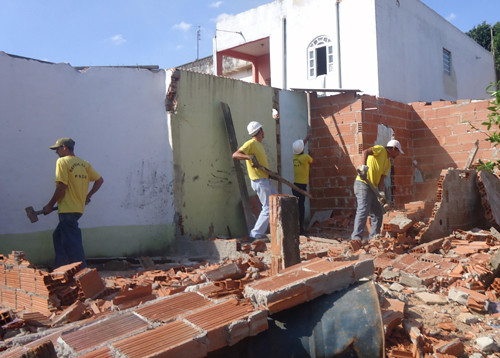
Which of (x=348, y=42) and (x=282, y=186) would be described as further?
(x=348, y=42)

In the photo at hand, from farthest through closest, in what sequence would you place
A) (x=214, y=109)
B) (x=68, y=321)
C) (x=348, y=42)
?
(x=348, y=42), (x=214, y=109), (x=68, y=321)

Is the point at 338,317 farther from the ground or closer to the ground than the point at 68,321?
farther from the ground

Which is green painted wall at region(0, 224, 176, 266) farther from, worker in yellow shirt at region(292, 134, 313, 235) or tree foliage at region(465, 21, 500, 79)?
tree foliage at region(465, 21, 500, 79)

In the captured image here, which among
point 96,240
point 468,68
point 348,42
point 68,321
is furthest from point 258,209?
point 468,68

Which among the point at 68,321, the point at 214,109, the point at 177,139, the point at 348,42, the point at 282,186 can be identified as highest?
the point at 348,42

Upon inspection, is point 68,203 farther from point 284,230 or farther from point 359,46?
point 359,46

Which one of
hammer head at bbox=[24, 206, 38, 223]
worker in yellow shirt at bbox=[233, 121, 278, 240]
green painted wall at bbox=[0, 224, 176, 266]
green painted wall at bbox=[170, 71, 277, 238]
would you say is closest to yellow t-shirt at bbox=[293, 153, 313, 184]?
green painted wall at bbox=[170, 71, 277, 238]

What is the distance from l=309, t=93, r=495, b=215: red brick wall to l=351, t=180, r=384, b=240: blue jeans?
72.9 inches

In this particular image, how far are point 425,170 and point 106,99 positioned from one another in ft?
21.7

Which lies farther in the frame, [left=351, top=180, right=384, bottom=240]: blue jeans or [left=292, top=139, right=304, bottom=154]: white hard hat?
[left=292, top=139, right=304, bottom=154]: white hard hat

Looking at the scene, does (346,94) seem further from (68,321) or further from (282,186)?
(68,321)

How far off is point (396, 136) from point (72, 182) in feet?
21.1

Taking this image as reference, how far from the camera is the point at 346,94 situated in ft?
27.7

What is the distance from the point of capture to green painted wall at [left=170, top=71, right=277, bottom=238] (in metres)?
6.92
